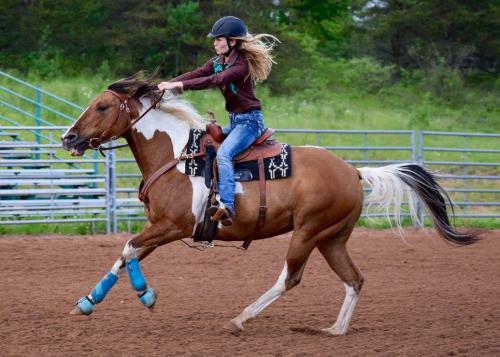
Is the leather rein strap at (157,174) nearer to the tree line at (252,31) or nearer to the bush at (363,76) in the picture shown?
the tree line at (252,31)

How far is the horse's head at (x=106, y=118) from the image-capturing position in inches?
278

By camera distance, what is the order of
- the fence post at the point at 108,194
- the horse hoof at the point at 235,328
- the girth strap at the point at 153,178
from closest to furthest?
the horse hoof at the point at 235,328 → the girth strap at the point at 153,178 → the fence post at the point at 108,194

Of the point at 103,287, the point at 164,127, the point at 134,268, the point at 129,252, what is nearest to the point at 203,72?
the point at 164,127

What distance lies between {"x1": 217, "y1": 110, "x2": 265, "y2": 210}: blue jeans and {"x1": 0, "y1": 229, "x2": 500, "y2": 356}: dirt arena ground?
1152mm

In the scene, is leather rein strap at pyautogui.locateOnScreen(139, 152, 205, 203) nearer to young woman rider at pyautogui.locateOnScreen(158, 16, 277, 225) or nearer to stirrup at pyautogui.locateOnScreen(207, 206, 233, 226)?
young woman rider at pyautogui.locateOnScreen(158, 16, 277, 225)

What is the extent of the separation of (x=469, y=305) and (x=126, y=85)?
12.6 feet

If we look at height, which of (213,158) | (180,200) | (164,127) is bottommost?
(180,200)

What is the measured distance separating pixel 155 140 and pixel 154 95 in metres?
0.40

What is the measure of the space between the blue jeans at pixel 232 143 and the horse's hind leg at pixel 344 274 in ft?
3.26

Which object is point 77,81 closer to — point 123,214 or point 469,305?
point 123,214

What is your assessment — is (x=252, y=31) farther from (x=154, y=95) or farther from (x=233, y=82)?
(x=233, y=82)

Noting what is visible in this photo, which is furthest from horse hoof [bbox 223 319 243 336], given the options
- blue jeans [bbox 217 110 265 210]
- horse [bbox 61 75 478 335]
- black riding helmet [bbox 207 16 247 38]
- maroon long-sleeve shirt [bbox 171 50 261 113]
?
black riding helmet [bbox 207 16 247 38]

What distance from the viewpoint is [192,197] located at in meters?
7.07

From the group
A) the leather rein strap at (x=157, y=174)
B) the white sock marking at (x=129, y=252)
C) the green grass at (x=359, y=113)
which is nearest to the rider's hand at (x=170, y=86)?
the leather rein strap at (x=157, y=174)
